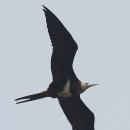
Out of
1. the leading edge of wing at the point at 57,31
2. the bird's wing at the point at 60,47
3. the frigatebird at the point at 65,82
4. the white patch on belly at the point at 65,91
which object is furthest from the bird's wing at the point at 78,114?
the leading edge of wing at the point at 57,31

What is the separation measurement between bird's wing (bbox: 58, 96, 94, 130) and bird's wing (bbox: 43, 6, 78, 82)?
90 centimetres

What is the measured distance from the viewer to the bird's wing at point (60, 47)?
18.7m

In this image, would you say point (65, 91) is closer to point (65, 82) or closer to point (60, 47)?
point (65, 82)

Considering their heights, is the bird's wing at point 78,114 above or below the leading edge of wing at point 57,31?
below

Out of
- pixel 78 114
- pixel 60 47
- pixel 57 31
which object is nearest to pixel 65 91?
pixel 78 114

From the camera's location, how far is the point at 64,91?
64.2 ft

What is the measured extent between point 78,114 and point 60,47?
2.21 meters

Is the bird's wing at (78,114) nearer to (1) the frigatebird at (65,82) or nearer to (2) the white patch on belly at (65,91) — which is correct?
(1) the frigatebird at (65,82)

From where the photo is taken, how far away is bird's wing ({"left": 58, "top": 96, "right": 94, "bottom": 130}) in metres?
20.2

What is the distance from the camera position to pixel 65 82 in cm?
1958

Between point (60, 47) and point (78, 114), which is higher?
point (60, 47)

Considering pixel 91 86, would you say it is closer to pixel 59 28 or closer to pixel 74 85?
pixel 74 85

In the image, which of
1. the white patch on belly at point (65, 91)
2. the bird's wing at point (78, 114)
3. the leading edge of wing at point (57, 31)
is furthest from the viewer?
the bird's wing at point (78, 114)

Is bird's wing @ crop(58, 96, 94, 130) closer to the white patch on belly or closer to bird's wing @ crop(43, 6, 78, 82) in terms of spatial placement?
the white patch on belly
